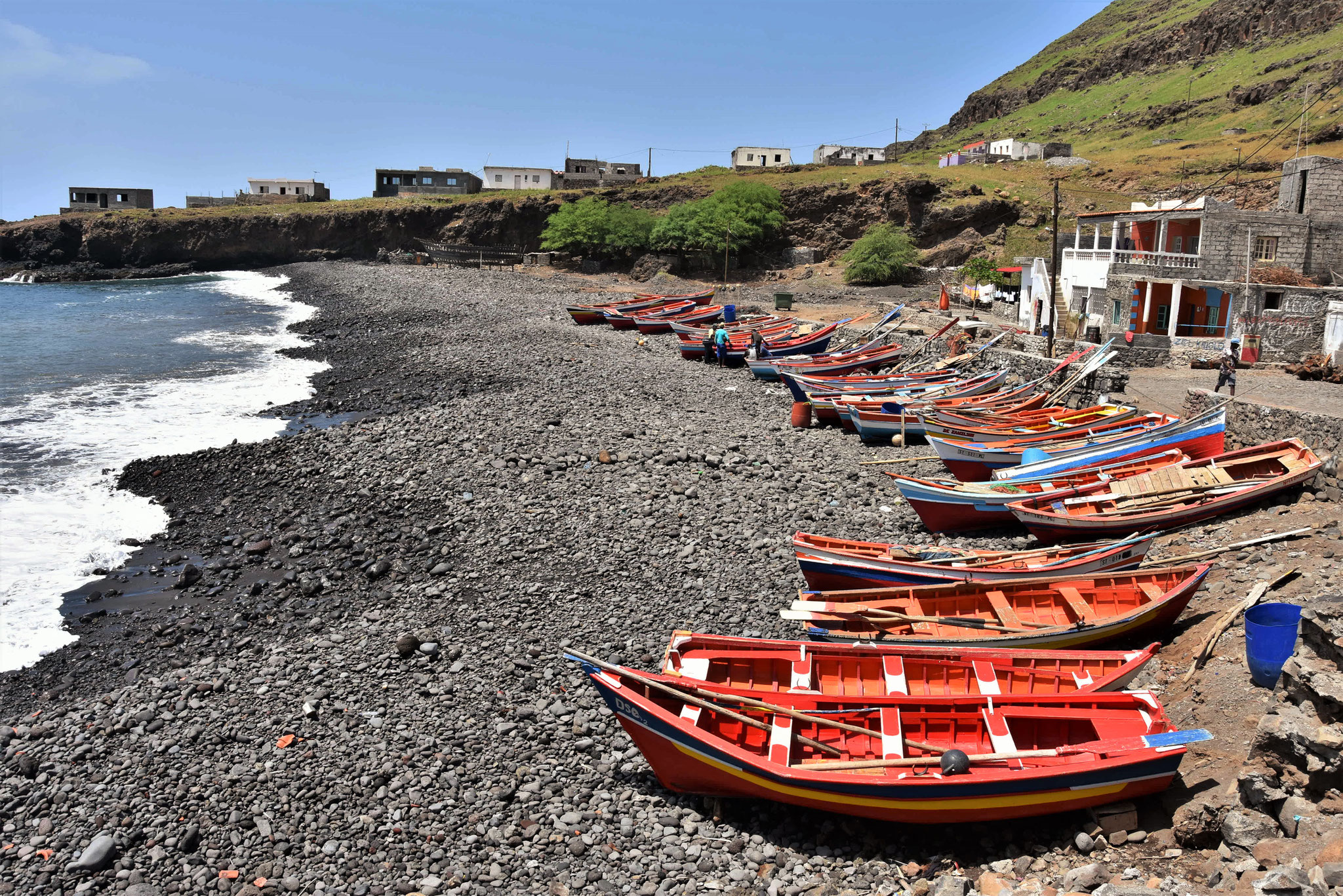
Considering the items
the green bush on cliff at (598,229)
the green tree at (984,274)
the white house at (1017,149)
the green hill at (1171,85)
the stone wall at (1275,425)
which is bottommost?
the stone wall at (1275,425)

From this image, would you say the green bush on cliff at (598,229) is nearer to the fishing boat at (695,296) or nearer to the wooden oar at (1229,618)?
the fishing boat at (695,296)

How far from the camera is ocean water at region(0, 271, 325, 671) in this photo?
15.4 metres

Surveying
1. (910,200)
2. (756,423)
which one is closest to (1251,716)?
(756,423)

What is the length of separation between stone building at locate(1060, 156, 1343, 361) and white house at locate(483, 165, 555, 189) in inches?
3177

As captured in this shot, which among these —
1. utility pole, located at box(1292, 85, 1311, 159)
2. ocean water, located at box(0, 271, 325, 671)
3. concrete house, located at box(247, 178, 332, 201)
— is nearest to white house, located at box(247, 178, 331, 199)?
concrete house, located at box(247, 178, 332, 201)

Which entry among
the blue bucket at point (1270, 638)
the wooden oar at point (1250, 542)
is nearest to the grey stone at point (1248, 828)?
the blue bucket at point (1270, 638)

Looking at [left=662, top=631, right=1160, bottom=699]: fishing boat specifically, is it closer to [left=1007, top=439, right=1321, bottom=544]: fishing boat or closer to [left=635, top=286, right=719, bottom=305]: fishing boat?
[left=1007, top=439, right=1321, bottom=544]: fishing boat

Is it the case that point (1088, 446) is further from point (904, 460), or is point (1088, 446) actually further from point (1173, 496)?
point (904, 460)

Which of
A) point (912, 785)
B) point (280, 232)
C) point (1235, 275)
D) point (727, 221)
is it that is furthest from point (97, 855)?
point (280, 232)

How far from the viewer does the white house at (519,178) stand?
100m

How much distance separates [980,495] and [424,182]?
332 ft

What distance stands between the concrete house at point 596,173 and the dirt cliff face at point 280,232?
17.9m

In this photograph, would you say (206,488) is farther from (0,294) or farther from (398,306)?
(0,294)

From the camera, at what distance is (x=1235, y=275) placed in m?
26.8
